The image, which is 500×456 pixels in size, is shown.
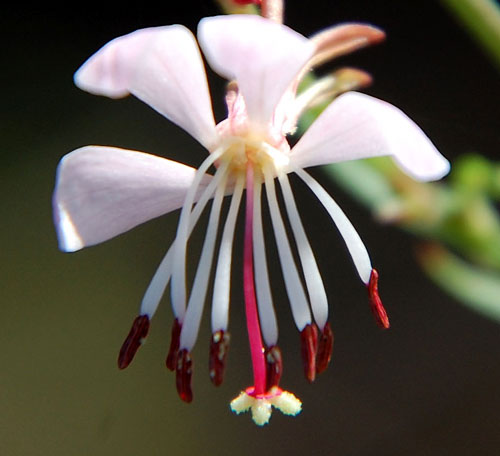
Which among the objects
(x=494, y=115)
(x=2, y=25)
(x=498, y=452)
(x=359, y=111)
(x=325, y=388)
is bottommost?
(x=359, y=111)

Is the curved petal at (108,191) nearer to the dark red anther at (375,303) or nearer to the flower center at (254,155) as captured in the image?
the flower center at (254,155)

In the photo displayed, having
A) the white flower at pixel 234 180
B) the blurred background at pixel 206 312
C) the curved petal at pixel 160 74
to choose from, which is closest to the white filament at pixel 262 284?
the white flower at pixel 234 180

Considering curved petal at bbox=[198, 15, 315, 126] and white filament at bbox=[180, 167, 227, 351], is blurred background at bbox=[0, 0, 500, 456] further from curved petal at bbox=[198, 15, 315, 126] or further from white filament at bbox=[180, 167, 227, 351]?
curved petal at bbox=[198, 15, 315, 126]

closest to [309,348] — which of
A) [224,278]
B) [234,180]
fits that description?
[224,278]

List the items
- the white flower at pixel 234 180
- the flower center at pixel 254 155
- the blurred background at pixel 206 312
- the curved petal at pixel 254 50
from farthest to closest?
the blurred background at pixel 206 312 < the flower center at pixel 254 155 < the white flower at pixel 234 180 < the curved petal at pixel 254 50

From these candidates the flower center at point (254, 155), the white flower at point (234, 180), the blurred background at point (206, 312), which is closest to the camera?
the white flower at point (234, 180)

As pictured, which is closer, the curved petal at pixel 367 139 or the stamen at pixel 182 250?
the curved petal at pixel 367 139

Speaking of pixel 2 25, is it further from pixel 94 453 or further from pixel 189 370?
pixel 189 370

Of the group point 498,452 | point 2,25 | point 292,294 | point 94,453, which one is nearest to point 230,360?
point 94,453
